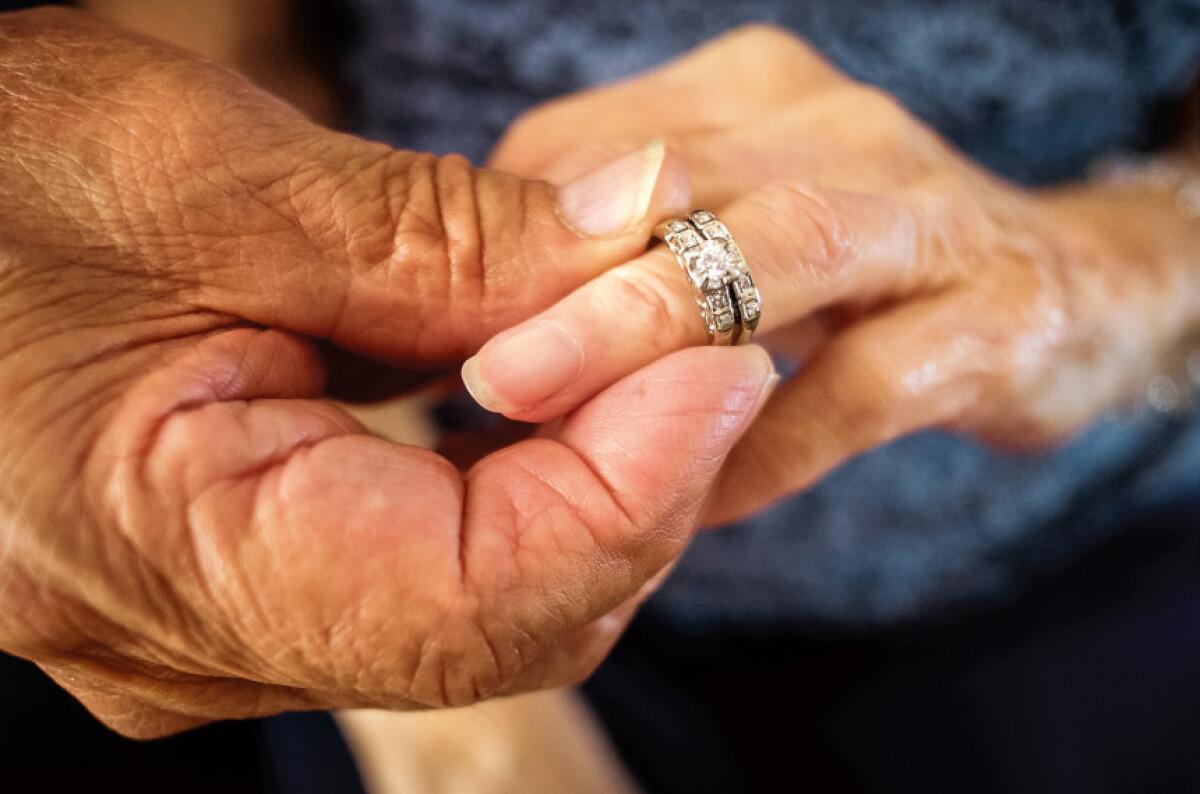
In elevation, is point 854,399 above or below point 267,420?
below

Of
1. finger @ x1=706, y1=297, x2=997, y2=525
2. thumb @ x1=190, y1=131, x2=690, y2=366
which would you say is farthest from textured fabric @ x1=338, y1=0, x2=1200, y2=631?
thumb @ x1=190, y1=131, x2=690, y2=366

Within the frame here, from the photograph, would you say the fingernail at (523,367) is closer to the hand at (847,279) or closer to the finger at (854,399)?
the hand at (847,279)

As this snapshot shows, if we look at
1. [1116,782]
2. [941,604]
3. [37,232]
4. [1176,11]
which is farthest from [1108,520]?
[37,232]

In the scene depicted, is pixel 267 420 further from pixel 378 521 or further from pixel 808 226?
pixel 808 226

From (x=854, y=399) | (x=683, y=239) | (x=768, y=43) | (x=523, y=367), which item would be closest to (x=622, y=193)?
(x=683, y=239)

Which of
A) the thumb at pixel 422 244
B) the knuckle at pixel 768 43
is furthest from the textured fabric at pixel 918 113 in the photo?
the thumb at pixel 422 244

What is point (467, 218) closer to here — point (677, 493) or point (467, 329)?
point (467, 329)

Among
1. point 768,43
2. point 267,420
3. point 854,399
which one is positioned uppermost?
point 768,43

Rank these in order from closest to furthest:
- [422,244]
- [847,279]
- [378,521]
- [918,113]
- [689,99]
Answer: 1. [378,521]
2. [422,244]
3. [847,279]
4. [689,99]
5. [918,113]
